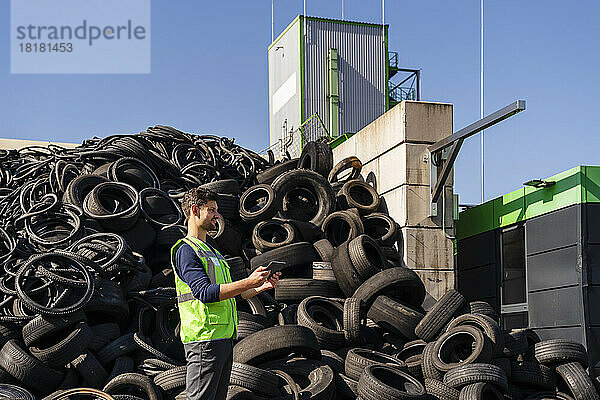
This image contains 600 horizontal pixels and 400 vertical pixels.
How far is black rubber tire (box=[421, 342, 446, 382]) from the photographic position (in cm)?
795

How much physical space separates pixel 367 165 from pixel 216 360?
29.6 feet

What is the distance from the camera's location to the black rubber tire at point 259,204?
11.6 m

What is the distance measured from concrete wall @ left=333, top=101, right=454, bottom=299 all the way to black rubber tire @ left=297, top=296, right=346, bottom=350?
2.37 m

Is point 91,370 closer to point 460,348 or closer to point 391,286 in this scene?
point 391,286

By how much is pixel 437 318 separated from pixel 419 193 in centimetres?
317

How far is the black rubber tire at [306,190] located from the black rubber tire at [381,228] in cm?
71

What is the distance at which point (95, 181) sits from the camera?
38.6ft

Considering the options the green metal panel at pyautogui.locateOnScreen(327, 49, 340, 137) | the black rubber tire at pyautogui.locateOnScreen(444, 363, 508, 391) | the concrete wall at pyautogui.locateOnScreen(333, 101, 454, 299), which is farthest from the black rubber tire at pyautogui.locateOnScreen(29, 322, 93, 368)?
the green metal panel at pyautogui.locateOnScreen(327, 49, 340, 137)

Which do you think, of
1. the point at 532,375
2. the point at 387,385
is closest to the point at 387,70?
the point at 532,375

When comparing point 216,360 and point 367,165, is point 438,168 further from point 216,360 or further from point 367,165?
point 216,360

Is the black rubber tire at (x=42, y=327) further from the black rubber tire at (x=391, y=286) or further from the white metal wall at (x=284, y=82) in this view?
the white metal wall at (x=284, y=82)

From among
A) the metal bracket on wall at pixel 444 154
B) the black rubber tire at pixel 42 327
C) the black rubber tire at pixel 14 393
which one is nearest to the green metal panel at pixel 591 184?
the metal bracket on wall at pixel 444 154

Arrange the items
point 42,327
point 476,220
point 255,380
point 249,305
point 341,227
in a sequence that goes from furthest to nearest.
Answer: point 476,220, point 341,227, point 249,305, point 42,327, point 255,380

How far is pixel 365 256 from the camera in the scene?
10.1m
